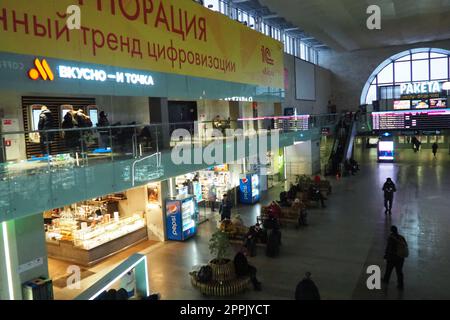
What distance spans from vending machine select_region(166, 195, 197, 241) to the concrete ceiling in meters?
12.2

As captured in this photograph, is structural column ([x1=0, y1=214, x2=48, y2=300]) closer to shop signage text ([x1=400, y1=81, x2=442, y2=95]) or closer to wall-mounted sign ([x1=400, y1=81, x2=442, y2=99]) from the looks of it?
wall-mounted sign ([x1=400, y1=81, x2=442, y2=99])

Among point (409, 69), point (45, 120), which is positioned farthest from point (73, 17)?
point (409, 69)

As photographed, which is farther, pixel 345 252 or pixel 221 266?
pixel 345 252

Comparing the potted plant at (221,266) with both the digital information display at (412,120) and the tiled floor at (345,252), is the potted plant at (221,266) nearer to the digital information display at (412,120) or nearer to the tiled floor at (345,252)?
the tiled floor at (345,252)

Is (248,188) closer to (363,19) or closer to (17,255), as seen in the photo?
(17,255)

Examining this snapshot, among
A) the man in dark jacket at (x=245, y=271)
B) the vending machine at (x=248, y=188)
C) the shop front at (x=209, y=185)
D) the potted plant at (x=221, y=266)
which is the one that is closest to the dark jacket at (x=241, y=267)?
the man in dark jacket at (x=245, y=271)

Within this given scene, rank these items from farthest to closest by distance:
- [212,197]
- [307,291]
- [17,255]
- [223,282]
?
[212,197] → [223,282] → [17,255] → [307,291]

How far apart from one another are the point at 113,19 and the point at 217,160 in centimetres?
551

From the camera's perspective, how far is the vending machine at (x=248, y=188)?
62.5 feet

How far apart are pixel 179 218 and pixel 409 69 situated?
35314 mm

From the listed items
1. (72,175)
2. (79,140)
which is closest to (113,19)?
(79,140)

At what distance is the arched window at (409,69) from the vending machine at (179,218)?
99.6 ft

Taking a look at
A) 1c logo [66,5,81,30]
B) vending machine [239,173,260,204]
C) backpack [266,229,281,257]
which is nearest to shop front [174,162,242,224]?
vending machine [239,173,260,204]

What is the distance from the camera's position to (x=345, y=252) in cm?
1177
